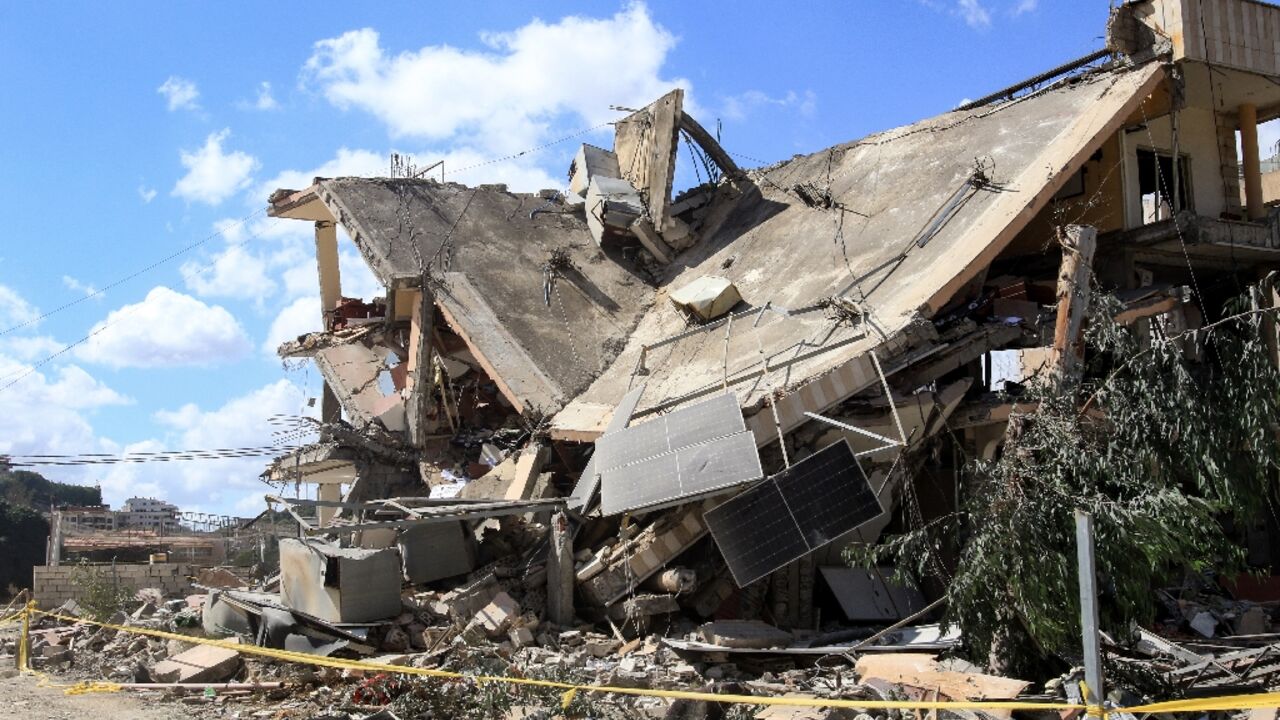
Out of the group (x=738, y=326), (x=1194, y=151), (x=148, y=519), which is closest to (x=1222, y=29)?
(x=1194, y=151)

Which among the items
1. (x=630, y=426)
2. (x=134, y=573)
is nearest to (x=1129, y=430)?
(x=630, y=426)

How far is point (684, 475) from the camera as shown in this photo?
1314 cm

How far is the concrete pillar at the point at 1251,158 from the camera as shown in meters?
18.4

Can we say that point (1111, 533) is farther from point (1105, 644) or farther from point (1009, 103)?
point (1009, 103)

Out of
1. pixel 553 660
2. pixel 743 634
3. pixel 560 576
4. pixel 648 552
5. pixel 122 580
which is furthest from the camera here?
pixel 122 580

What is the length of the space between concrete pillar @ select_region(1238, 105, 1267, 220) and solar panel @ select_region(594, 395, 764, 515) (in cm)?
988

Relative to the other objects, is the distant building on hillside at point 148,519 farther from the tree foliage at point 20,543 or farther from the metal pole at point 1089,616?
the metal pole at point 1089,616

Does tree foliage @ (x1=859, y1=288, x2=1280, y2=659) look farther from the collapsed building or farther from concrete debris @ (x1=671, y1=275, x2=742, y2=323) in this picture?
concrete debris @ (x1=671, y1=275, x2=742, y2=323)

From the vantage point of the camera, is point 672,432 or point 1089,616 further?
point 672,432

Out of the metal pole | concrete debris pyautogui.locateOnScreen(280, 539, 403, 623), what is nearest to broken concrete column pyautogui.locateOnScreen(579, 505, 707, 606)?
concrete debris pyautogui.locateOnScreen(280, 539, 403, 623)

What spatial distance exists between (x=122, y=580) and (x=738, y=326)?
11527mm

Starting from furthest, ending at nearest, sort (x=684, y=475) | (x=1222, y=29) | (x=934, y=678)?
1. (x=1222, y=29)
2. (x=684, y=475)
3. (x=934, y=678)

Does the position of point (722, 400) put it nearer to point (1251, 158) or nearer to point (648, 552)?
point (648, 552)

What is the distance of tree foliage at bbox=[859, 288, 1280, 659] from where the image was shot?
9.91m
